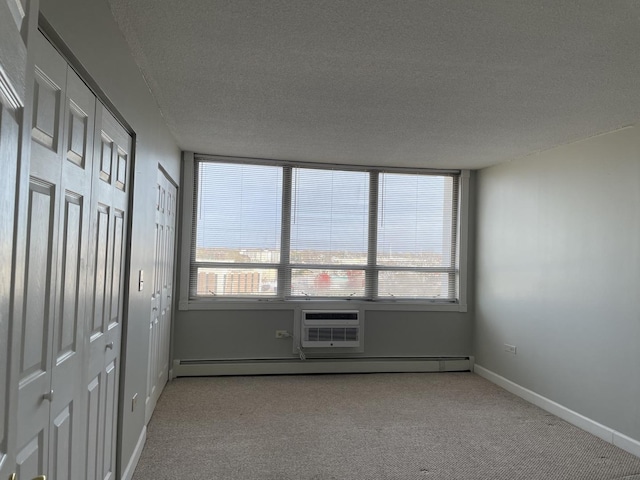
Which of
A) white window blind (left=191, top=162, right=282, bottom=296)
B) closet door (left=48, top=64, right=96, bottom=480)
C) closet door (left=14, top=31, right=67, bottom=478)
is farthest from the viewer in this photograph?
white window blind (left=191, top=162, right=282, bottom=296)

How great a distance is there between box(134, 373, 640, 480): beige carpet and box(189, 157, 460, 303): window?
3.91 feet

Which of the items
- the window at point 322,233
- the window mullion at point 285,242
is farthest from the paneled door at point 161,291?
the window mullion at point 285,242

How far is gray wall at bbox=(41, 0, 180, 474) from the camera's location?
1605 mm

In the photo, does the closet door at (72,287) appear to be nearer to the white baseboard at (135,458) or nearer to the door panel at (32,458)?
the door panel at (32,458)

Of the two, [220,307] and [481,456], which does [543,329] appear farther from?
[220,307]

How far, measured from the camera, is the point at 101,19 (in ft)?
6.24

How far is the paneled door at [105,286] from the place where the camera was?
1973mm

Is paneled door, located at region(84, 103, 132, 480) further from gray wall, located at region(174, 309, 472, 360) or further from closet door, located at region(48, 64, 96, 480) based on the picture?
gray wall, located at region(174, 309, 472, 360)

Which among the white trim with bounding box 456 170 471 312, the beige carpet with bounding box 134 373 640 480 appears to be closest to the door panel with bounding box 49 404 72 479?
the beige carpet with bounding box 134 373 640 480

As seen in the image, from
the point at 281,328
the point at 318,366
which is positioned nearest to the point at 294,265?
the point at 281,328

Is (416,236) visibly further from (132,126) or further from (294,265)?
(132,126)

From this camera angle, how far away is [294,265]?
5375mm

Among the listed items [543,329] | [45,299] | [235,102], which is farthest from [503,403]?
[45,299]

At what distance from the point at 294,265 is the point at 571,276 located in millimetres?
2892
